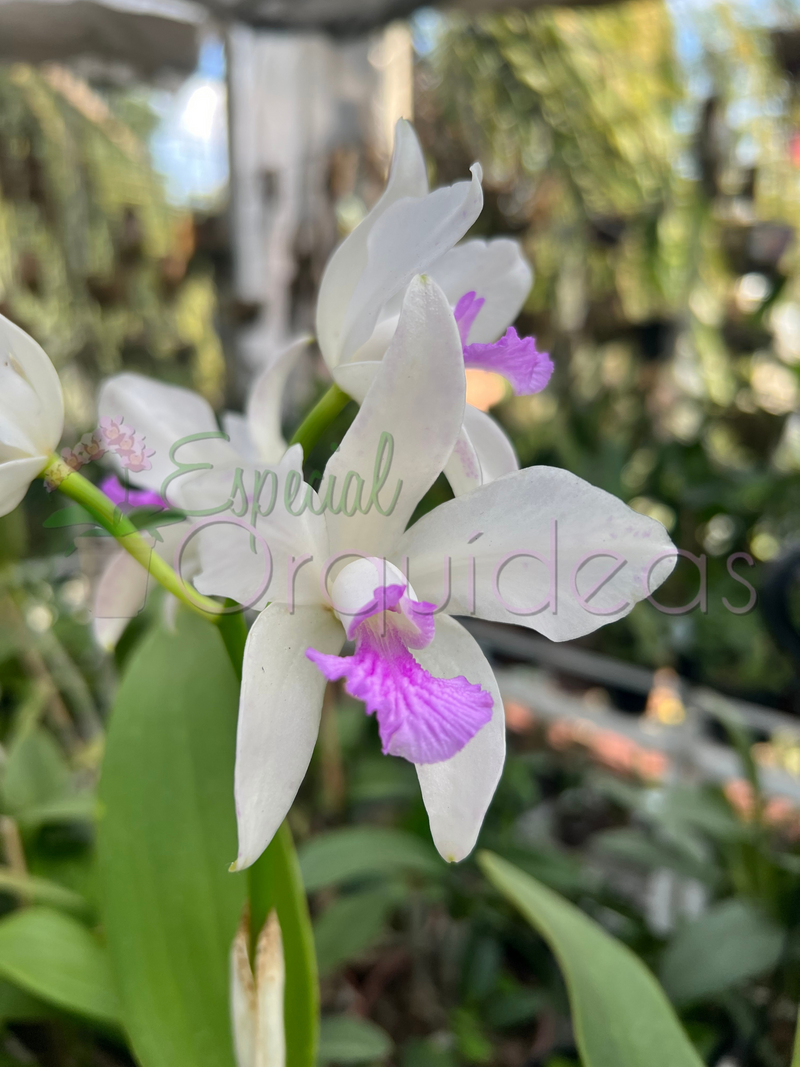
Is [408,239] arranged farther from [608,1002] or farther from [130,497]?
[608,1002]

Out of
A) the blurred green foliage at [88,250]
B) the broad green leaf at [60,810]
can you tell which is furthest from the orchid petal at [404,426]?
the blurred green foliage at [88,250]

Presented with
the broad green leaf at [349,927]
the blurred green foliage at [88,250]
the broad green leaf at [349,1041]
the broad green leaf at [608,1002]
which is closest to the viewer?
the broad green leaf at [608,1002]

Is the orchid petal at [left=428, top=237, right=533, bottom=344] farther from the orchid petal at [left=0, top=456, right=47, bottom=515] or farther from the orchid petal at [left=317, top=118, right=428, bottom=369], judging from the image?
the orchid petal at [left=0, top=456, right=47, bottom=515]

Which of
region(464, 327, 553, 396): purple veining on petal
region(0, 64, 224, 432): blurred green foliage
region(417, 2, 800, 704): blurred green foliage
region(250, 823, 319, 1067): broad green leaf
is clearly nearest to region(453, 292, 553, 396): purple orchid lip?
region(464, 327, 553, 396): purple veining on petal

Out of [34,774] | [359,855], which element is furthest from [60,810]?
[359,855]

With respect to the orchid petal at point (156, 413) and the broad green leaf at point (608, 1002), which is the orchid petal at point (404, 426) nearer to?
the orchid petal at point (156, 413)

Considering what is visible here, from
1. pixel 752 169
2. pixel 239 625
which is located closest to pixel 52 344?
pixel 752 169

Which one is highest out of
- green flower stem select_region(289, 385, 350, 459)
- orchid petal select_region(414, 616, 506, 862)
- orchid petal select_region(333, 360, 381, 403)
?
orchid petal select_region(333, 360, 381, 403)
